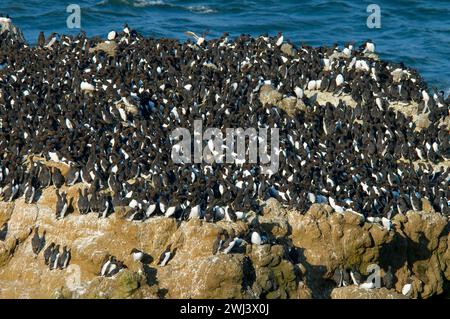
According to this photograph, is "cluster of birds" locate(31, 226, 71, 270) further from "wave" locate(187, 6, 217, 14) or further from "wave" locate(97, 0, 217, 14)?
"wave" locate(187, 6, 217, 14)

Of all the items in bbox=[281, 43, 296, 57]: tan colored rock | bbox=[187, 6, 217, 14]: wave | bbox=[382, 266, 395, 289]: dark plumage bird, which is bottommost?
bbox=[382, 266, 395, 289]: dark plumage bird

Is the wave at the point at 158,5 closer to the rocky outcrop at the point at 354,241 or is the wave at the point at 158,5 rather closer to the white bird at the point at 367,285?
the rocky outcrop at the point at 354,241

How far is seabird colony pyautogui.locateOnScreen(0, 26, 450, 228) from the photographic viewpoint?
63.9 feet

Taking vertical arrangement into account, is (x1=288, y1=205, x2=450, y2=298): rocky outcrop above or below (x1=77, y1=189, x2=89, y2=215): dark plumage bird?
below

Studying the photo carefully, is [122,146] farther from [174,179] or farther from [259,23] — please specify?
[259,23]

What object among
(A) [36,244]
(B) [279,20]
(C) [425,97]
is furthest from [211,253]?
(B) [279,20]

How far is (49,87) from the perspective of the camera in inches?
964

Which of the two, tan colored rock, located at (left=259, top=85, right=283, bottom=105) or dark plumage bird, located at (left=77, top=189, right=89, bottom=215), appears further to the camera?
tan colored rock, located at (left=259, top=85, right=283, bottom=105)

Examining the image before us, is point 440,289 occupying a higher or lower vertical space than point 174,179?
lower

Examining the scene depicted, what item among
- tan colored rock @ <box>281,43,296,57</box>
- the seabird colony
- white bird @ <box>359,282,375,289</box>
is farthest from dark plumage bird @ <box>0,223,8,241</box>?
tan colored rock @ <box>281,43,296,57</box>

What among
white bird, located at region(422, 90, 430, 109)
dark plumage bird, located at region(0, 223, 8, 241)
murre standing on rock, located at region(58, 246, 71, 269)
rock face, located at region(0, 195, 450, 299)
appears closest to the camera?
rock face, located at region(0, 195, 450, 299)

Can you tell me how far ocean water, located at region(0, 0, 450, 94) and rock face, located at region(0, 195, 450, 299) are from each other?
2401cm
